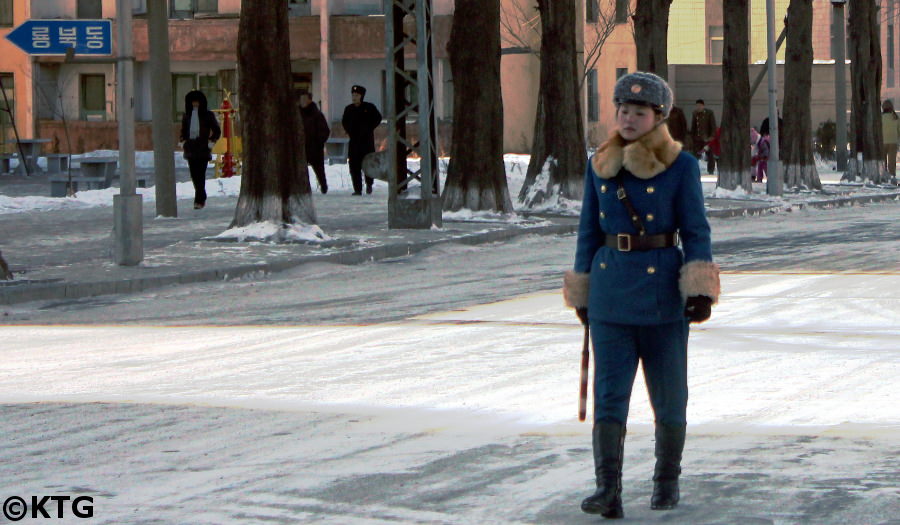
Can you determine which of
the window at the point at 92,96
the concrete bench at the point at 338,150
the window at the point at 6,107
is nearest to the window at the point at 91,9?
the window at the point at 92,96

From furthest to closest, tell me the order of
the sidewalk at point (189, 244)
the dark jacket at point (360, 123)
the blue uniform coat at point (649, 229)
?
the dark jacket at point (360, 123) < the sidewalk at point (189, 244) < the blue uniform coat at point (649, 229)

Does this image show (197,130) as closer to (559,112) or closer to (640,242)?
(559,112)

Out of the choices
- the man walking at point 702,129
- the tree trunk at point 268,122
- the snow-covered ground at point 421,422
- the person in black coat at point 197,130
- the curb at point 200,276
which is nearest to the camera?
the snow-covered ground at point 421,422

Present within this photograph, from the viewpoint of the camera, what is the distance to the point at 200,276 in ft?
59.9

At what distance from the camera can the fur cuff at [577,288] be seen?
7190mm

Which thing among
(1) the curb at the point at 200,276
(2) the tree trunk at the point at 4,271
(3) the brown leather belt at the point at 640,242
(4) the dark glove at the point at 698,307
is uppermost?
(3) the brown leather belt at the point at 640,242

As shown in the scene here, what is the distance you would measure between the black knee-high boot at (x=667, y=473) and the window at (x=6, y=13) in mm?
60127

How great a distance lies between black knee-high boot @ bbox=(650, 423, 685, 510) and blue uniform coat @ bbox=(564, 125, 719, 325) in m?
0.49

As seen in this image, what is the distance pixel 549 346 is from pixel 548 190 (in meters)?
17.9

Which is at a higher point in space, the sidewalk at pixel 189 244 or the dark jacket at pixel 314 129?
the dark jacket at pixel 314 129

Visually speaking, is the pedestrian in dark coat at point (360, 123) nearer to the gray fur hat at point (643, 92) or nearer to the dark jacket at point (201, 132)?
the dark jacket at point (201, 132)

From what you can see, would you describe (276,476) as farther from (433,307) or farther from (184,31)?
(184,31)

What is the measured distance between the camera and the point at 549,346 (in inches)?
483

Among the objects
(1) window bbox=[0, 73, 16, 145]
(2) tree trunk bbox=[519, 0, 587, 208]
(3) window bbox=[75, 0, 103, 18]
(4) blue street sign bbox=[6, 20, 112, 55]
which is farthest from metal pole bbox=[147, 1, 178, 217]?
(3) window bbox=[75, 0, 103, 18]
